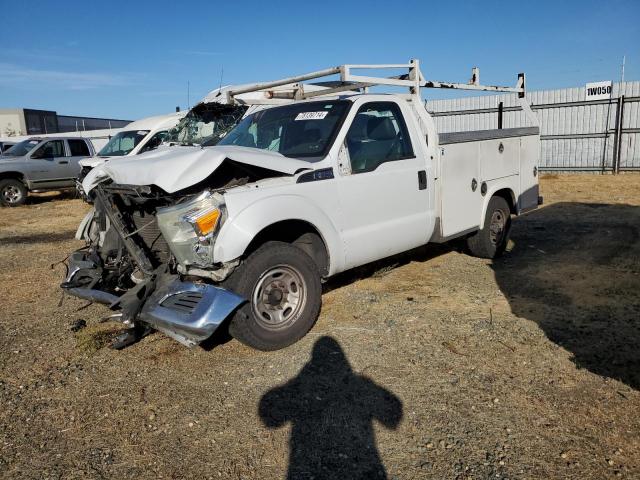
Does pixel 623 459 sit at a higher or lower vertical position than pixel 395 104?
lower

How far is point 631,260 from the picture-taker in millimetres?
6352

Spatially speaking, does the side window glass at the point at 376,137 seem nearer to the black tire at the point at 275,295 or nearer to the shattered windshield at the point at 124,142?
the black tire at the point at 275,295

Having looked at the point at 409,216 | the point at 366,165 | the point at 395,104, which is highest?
the point at 395,104

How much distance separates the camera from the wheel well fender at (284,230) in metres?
3.63

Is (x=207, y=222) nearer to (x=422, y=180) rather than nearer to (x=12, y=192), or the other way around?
(x=422, y=180)

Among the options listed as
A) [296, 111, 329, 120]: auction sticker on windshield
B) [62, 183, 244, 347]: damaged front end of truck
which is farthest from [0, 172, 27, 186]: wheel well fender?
[296, 111, 329, 120]: auction sticker on windshield

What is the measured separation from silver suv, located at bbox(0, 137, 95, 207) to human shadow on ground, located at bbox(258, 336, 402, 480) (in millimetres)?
14428

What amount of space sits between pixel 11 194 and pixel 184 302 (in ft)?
46.8

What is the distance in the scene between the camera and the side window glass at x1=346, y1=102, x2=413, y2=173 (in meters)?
4.68

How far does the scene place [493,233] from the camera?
6.53 m

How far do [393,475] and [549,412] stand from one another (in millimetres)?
1121

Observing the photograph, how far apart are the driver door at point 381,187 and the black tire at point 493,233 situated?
128 centimetres

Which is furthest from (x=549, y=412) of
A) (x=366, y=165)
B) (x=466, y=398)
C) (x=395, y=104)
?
(x=395, y=104)

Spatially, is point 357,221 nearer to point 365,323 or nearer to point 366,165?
point 366,165
